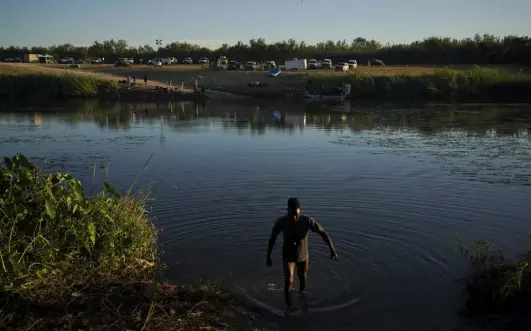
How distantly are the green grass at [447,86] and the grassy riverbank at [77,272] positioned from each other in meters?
63.3

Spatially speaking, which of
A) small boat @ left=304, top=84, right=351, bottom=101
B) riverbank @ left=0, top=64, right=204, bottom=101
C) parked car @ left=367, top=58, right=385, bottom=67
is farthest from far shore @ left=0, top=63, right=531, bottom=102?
parked car @ left=367, top=58, right=385, bottom=67

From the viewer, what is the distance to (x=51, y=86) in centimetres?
7369

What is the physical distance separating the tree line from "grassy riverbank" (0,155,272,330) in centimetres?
9735

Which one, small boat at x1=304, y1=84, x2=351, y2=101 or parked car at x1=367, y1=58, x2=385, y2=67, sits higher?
parked car at x1=367, y1=58, x2=385, y2=67

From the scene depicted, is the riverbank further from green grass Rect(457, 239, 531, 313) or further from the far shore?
green grass Rect(457, 239, 531, 313)

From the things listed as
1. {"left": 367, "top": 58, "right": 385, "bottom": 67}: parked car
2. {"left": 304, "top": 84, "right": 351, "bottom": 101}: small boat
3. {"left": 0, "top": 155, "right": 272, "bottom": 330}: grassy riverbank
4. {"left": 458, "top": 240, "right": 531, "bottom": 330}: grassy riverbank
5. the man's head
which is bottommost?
{"left": 458, "top": 240, "right": 531, "bottom": 330}: grassy riverbank

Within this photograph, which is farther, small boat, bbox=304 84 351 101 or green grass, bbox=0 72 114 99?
green grass, bbox=0 72 114 99

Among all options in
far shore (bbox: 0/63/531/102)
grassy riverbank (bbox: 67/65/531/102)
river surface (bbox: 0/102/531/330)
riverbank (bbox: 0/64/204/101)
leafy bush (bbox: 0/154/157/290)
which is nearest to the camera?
leafy bush (bbox: 0/154/157/290)

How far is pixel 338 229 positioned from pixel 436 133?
23.2 metres

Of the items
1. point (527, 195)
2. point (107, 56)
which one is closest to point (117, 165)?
point (527, 195)

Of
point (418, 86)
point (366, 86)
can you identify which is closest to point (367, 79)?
point (366, 86)

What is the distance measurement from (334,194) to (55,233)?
11.4 meters

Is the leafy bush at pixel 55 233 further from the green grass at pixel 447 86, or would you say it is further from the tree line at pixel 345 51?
the tree line at pixel 345 51

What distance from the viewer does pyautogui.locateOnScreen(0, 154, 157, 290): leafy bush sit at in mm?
8007
